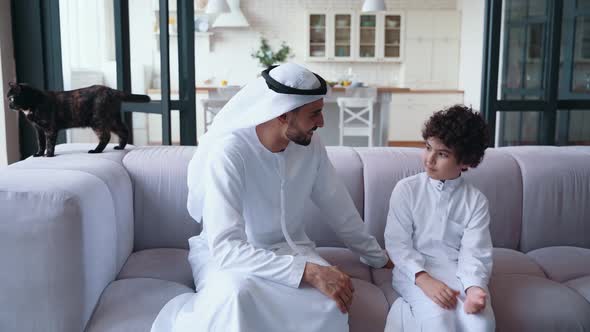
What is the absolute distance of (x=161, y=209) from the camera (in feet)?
7.54

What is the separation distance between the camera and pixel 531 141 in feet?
16.5

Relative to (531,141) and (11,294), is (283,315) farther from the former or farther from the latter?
(531,141)

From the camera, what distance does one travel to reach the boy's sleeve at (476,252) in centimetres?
173

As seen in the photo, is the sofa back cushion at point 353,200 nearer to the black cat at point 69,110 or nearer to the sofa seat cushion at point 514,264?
the sofa seat cushion at point 514,264

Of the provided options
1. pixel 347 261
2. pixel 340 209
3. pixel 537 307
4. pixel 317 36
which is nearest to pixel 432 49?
pixel 317 36

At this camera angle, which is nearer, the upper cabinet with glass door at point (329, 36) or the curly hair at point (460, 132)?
the curly hair at point (460, 132)

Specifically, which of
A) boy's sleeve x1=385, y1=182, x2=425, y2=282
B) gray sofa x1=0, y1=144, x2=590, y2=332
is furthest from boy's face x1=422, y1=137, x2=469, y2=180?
gray sofa x1=0, y1=144, x2=590, y2=332

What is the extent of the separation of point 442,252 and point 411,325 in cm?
30

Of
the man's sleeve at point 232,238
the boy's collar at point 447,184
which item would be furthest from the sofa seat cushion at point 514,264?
the man's sleeve at point 232,238

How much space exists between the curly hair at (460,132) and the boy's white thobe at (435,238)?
0.12m

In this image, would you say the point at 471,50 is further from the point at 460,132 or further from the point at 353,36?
the point at 460,132

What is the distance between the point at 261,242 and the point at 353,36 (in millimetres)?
7561

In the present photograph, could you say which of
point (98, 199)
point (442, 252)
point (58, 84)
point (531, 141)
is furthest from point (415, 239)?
point (531, 141)

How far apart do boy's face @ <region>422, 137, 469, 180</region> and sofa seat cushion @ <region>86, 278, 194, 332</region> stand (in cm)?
90
